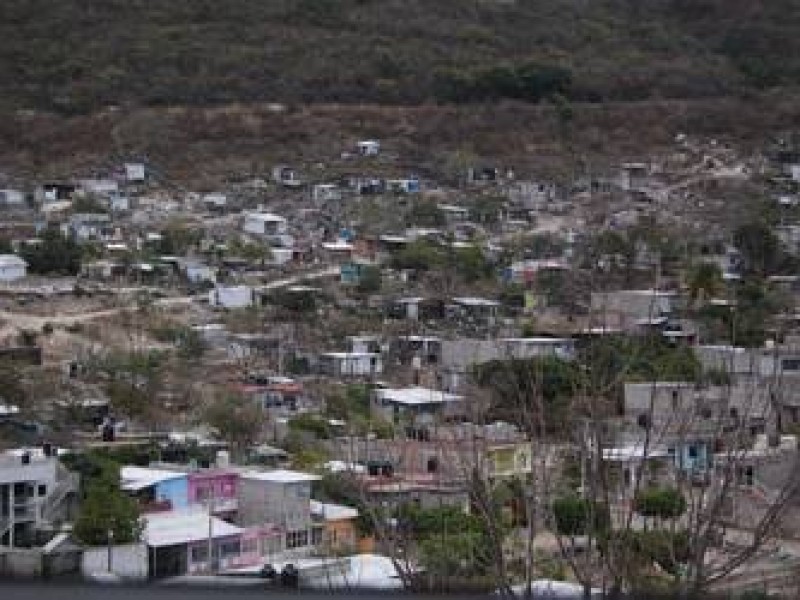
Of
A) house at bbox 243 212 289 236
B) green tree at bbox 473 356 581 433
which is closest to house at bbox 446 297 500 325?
green tree at bbox 473 356 581 433

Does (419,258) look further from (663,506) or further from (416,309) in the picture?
(663,506)

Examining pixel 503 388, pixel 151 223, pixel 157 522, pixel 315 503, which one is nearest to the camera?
pixel 157 522

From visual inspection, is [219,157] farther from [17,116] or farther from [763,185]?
[763,185]

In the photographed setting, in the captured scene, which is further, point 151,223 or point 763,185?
point 763,185

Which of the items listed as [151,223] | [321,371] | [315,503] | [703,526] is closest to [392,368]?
[321,371]

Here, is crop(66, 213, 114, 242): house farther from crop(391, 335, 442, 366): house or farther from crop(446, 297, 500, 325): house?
crop(391, 335, 442, 366): house

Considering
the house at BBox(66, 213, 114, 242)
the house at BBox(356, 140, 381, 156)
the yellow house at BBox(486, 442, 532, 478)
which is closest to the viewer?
the yellow house at BBox(486, 442, 532, 478)
